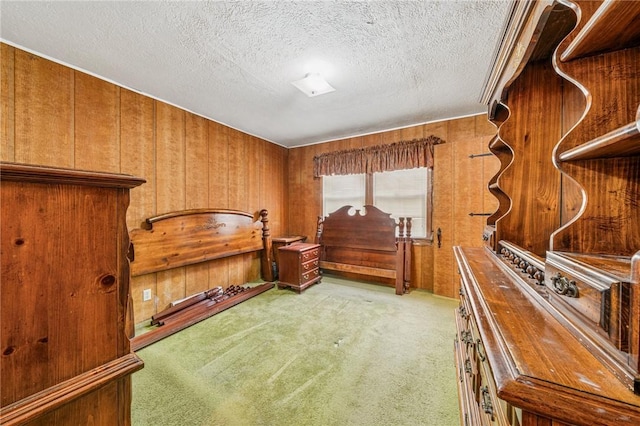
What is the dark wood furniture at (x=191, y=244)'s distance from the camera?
246cm

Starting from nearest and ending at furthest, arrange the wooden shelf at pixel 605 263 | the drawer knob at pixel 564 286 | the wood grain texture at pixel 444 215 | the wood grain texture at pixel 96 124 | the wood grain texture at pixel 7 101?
the wooden shelf at pixel 605 263, the drawer knob at pixel 564 286, the wood grain texture at pixel 7 101, the wood grain texture at pixel 96 124, the wood grain texture at pixel 444 215

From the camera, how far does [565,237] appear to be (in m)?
0.77

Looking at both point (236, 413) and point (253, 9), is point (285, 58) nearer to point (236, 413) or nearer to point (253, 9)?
point (253, 9)

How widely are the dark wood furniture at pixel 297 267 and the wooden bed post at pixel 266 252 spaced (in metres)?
0.40

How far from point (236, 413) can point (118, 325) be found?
1.10 meters

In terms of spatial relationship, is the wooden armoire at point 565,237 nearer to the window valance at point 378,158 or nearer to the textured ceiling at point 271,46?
the textured ceiling at point 271,46

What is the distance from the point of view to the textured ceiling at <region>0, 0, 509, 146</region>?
4.96ft

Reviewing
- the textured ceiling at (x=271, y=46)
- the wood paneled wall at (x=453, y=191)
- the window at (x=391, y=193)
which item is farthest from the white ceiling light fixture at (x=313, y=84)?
the window at (x=391, y=193)

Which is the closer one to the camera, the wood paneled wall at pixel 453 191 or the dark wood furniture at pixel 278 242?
the wood paneled wall at pixel 453 191

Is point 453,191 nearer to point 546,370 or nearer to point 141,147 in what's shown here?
point 546,370

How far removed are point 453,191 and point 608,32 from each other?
2.66m

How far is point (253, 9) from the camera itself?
1.50 meters

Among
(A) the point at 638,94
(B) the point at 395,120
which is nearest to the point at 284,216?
(B) the point at 395,120

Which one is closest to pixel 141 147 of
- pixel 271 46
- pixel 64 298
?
pixel 271 46
